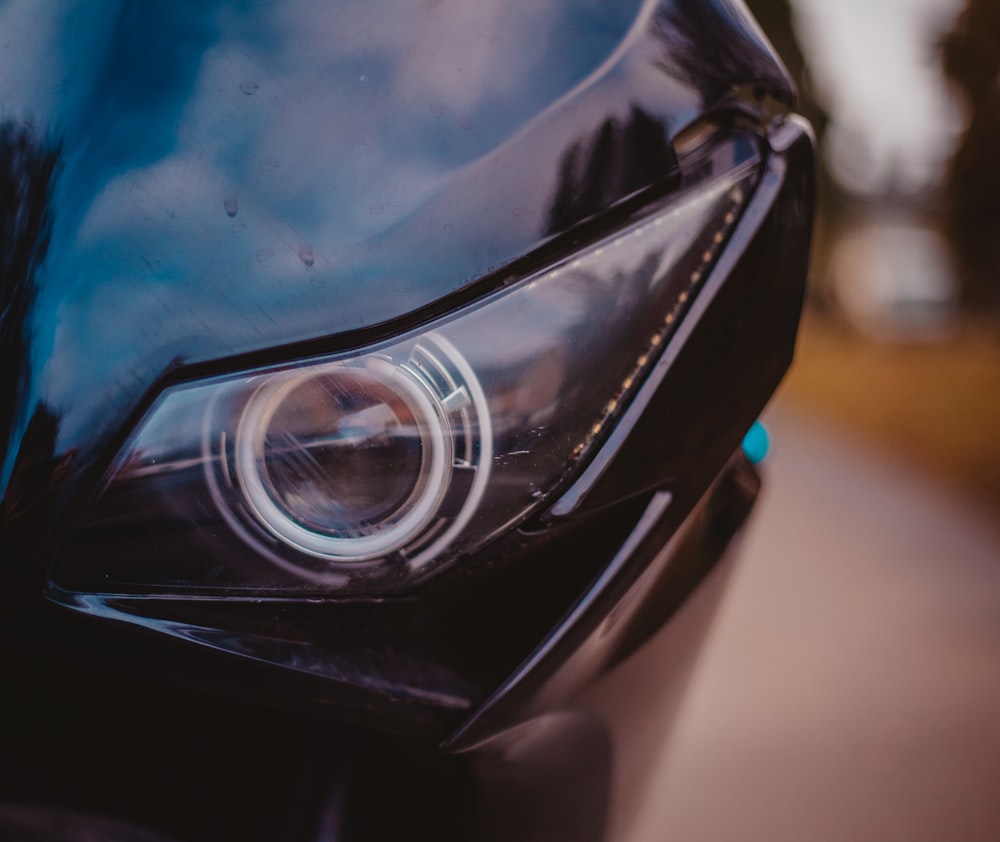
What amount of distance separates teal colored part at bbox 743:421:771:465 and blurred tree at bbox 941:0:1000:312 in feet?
51.2

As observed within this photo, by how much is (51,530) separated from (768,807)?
7.86 ft

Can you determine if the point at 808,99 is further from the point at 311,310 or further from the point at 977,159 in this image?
the point at 311,310

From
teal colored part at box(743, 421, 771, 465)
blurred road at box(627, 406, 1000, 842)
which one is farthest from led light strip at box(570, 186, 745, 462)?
blurred road at box(627, 406, 1000, 842)

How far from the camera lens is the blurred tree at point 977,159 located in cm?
1362

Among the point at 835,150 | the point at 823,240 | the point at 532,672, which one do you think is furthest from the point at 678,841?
the point at 835,150

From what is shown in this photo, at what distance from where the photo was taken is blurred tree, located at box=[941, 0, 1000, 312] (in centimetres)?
1362

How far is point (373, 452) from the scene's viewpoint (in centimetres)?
76

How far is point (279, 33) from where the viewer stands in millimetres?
887

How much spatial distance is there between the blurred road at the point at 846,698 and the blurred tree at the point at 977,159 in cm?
1220

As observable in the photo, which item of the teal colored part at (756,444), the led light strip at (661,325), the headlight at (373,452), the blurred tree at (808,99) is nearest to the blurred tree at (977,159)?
the blurred tree at (808,99)

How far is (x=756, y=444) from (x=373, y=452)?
63 centimetres

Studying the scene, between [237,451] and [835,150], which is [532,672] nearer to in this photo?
Result: [237,451]

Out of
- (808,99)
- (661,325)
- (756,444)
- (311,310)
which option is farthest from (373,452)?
(808,99)

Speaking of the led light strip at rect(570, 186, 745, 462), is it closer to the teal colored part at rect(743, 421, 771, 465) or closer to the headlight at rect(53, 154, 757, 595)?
the headlight at rect(53, 154, 757, 595)
